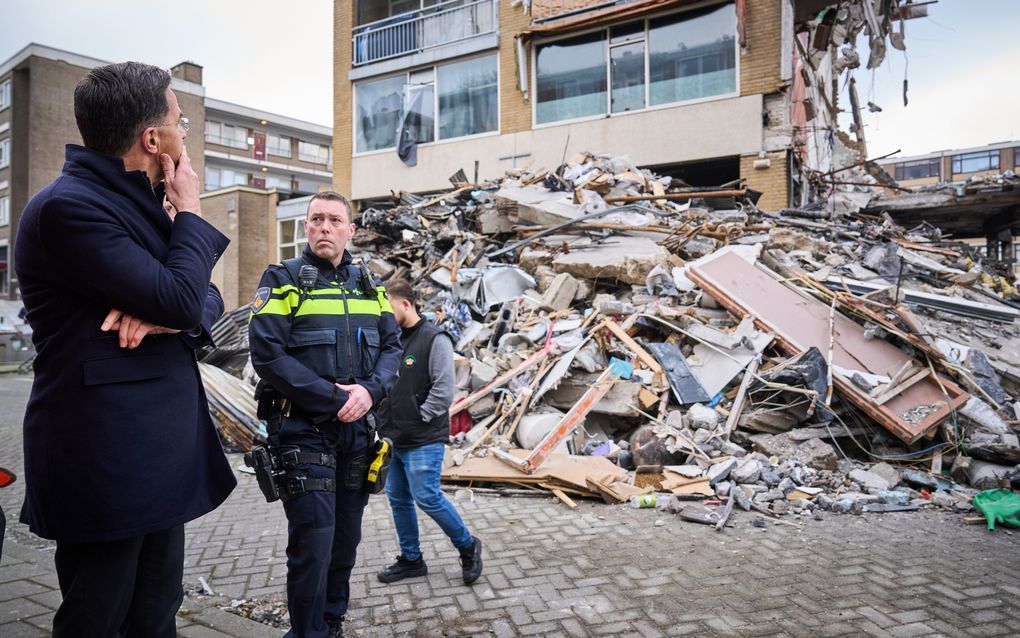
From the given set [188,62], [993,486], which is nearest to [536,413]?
[993,486]

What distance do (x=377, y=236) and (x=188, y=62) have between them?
3410 cm

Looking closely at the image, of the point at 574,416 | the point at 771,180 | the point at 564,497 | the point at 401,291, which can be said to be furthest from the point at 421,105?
the point at 401,291

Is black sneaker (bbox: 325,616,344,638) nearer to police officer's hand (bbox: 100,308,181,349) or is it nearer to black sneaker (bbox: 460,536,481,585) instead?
black sneaker (bbox: 460,536,481,585)

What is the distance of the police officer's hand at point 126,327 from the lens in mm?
1720

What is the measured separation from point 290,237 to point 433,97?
297 inches

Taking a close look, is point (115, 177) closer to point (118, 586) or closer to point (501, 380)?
point (118, 586)

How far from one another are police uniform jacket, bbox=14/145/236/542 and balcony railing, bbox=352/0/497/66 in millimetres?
17121

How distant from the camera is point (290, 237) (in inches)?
861

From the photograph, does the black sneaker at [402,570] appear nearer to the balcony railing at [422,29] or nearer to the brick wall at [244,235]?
A: the balcony railing at [422,29]

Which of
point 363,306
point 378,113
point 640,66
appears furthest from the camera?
point 378,113

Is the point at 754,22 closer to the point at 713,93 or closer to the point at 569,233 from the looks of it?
the point at 713,93

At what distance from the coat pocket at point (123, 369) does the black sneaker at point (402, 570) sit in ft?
8.12

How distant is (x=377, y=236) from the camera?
42.9 feet

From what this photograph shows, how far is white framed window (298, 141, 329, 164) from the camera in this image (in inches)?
1975
